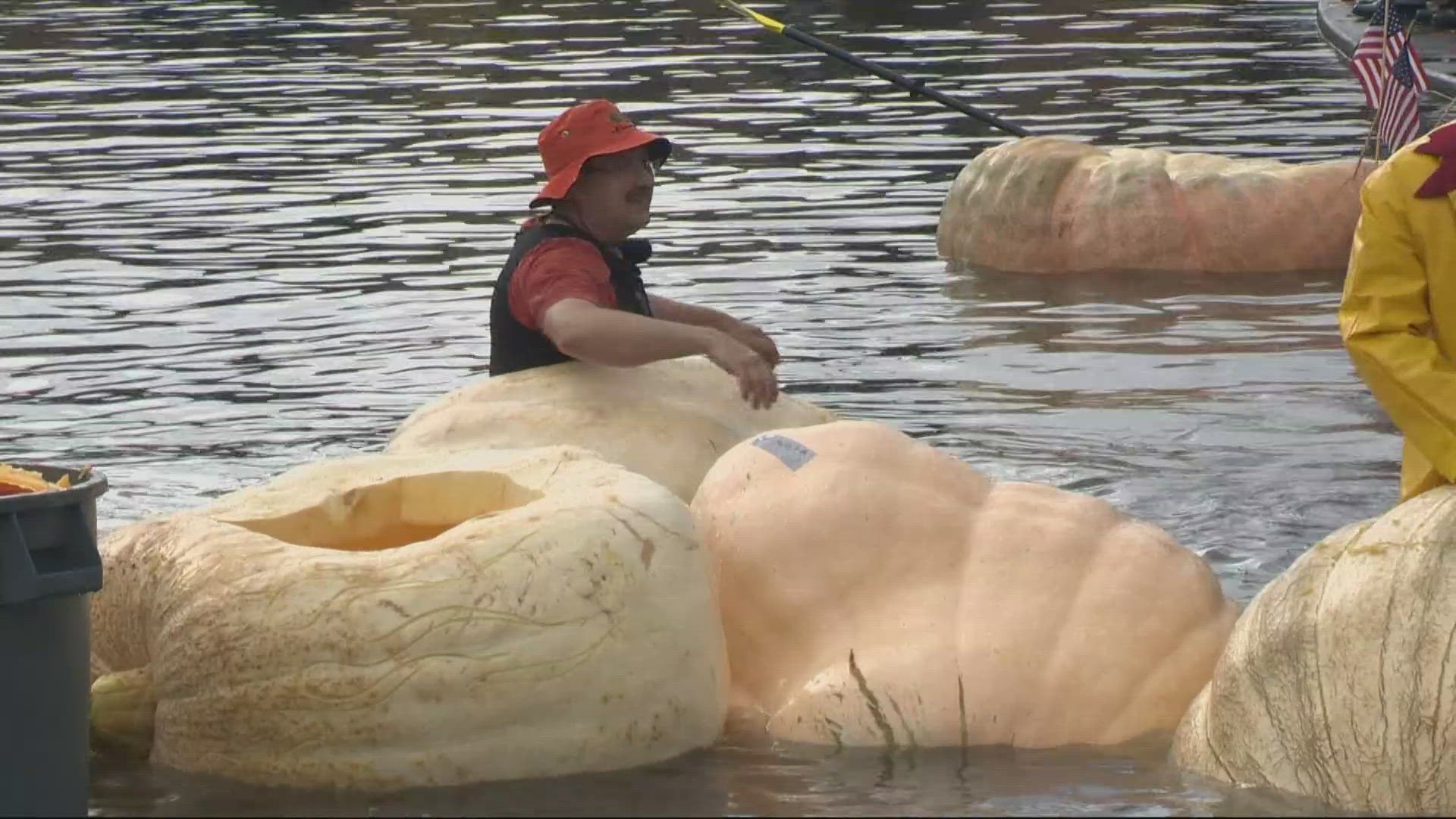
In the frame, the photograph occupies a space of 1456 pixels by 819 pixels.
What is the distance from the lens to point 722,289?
13172 millimetres

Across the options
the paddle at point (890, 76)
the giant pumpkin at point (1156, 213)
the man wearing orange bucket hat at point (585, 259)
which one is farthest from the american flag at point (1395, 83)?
the man wearing orange bucket hat at point (585, 259)

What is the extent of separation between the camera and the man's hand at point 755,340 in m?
7.28

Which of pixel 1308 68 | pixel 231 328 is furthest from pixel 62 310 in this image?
pixel 1308 68

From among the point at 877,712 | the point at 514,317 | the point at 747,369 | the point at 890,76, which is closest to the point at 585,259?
the point at 514,317

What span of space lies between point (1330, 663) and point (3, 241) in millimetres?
11882

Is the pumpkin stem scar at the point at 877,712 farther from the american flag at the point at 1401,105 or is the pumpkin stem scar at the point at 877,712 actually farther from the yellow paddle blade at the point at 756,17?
the yellow paddle blade at the point at 756,17

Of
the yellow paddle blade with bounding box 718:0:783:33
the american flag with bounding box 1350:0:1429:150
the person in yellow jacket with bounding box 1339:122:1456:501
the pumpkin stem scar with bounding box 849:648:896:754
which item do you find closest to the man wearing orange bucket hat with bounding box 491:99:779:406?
the pumpkin stem scar with bounding box 849:648:896:754

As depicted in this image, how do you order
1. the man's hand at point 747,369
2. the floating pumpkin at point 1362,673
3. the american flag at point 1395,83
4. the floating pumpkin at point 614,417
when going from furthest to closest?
the american flag at point 1395,83
the floating pumpkin at point 614,417
the man's hand at point 747,369
the floating pumpkin at point 1362,673

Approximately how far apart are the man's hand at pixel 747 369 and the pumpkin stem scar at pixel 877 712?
3.33 feet

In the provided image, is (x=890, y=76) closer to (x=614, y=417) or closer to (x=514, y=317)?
(x=514, y=317)

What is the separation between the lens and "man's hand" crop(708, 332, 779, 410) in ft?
21.7

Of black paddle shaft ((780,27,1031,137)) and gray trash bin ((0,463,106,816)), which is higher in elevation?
gray trash bin ((0,463,106,816))

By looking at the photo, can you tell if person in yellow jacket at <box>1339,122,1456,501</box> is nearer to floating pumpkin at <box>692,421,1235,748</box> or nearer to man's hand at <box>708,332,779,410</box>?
floating pumpkin at <box>692,421,1235,748</box>

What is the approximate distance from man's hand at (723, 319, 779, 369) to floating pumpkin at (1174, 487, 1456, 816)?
2.31 m
